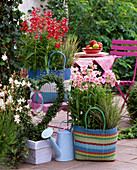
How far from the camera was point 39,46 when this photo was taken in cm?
434

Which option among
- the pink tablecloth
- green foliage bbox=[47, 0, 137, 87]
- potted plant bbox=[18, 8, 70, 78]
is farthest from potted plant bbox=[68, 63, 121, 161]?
green foliage bbox=[47, 0, 137, 87]

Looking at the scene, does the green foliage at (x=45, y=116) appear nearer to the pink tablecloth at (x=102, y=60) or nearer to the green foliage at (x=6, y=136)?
the green foliage at (x=6, y=136)

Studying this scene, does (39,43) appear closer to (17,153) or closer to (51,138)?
(51,138)

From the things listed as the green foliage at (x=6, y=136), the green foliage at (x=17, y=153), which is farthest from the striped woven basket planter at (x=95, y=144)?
the green foliage at (x=6, y=136)

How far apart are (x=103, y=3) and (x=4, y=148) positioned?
554 centimetres

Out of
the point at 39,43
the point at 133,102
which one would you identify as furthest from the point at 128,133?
the point at 39,43

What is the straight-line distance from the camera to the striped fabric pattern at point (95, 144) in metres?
3.45

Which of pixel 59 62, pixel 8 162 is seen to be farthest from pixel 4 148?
pixel 59 62

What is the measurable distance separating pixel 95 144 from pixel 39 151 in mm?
549

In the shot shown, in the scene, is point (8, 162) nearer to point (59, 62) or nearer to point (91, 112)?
point (91, 112)

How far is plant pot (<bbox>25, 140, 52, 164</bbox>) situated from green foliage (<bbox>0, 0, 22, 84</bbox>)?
95cm

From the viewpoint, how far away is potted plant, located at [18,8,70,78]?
4.23 meters

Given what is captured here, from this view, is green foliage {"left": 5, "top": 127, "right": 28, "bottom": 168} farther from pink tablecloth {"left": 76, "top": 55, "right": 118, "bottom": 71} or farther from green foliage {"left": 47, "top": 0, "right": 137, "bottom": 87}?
green foliage {"left": 47, "top": 0, "right": 137, "bottom": 87}

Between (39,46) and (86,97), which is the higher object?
(39,46)
